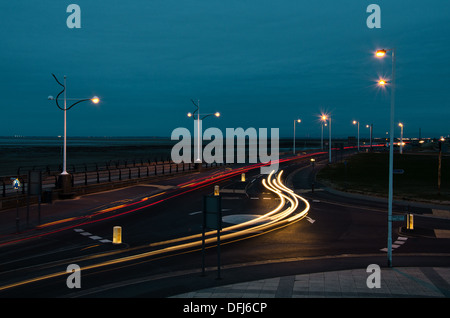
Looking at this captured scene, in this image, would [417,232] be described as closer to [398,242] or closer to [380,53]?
[398,242]

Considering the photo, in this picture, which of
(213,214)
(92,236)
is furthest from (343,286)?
(92,236)

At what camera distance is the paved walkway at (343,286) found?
31.7 feet

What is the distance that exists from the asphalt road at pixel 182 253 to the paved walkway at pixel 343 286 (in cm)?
65

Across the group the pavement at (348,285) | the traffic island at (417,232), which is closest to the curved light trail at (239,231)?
the pavement at (348,285)

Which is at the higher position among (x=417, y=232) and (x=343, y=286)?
(x=343, y=286)

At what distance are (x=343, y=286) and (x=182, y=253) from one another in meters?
6.08

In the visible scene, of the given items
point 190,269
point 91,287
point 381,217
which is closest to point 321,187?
point 381,217

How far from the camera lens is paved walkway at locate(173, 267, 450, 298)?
9.67 metres

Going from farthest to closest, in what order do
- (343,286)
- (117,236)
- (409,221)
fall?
(409,221) → (117,236) → (343,286)

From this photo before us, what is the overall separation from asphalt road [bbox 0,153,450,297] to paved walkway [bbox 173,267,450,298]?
0.65 meters

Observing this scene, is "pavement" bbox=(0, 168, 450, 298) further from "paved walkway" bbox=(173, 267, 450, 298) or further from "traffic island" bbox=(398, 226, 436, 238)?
"traffic island" bbox=(398, 226, 436, 238)

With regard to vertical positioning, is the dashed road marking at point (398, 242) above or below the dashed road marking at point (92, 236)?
above

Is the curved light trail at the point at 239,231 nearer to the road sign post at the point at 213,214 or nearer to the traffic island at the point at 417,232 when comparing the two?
the road sign post at the point at 213,214

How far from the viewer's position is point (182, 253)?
14.1 metres
